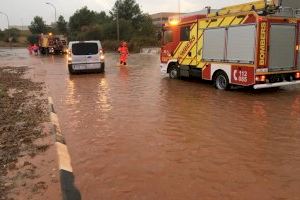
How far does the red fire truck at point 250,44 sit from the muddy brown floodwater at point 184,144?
67cm

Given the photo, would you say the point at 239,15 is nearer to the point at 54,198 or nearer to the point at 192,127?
the point at 192,127

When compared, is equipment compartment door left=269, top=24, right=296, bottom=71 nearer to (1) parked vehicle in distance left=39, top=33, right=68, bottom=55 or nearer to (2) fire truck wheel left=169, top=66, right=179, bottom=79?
(2) fire truck wheel left=169, top=66, right=179, bottom=79

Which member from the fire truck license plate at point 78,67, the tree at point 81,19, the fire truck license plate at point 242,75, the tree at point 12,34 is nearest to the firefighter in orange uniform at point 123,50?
the fire truck license plate at point 78,67

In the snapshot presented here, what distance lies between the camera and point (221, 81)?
14.7 metres

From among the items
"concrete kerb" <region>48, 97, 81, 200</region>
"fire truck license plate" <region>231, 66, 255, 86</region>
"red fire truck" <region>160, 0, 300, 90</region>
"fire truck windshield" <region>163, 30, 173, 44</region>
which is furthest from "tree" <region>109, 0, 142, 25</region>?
"concrete kerb" <region>48, 97, 81, 200</region>

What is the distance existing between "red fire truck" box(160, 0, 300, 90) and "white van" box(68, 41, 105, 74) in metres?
7.38

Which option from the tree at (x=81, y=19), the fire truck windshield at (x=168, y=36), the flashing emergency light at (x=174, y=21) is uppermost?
the tree at (x=81, y=19)

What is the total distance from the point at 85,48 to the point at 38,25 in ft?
329

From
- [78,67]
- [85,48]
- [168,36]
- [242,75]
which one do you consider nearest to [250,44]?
[242,75]

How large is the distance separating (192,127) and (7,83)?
453 inches

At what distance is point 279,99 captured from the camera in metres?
12.8

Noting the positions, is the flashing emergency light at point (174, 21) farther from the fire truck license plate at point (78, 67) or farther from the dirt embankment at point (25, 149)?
the dirt embankment at point (25, 149)

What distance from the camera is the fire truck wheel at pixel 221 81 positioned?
14.4 metres

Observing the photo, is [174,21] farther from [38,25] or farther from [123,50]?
[38,25]
